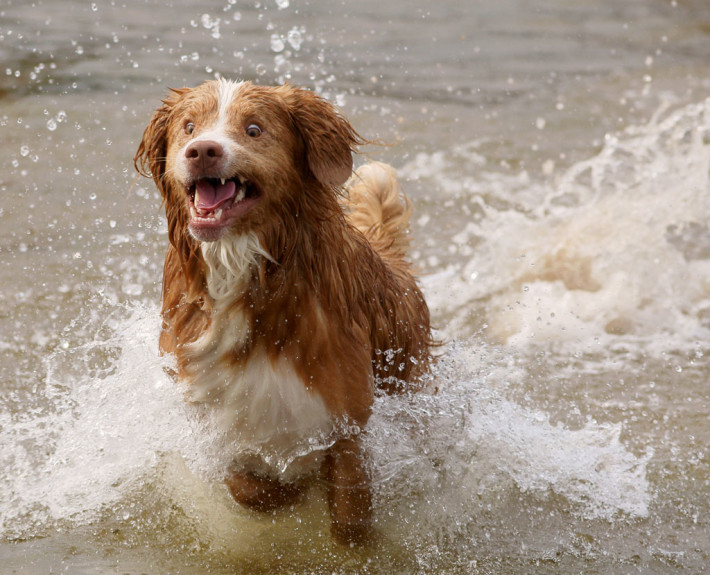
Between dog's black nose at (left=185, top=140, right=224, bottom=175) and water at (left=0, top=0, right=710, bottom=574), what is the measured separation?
1.28 m

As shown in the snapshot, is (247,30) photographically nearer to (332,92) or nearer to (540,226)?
(332,92)

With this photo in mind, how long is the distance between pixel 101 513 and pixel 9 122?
5230 millimetres

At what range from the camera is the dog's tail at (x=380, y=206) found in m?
5.04

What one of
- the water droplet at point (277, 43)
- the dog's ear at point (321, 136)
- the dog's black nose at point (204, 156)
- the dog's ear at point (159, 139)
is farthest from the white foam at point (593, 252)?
the water droplet at point (277, 43)

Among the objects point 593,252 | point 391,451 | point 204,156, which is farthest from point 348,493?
point 593,252

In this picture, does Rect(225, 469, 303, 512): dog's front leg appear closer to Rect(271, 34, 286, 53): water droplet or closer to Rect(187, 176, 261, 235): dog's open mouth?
Rect(187, 176, 261, 235): dog's open mouth

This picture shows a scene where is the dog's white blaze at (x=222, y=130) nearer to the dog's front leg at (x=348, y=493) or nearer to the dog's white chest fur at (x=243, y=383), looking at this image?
the dog's white chest fur at (x=243, y=383)

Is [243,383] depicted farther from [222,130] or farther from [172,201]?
[222,130]

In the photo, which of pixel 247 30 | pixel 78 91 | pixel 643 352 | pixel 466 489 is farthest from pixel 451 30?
pixel 466 489

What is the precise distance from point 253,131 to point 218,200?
296 millimetres

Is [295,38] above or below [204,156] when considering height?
below

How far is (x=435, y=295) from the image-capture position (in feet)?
21.2

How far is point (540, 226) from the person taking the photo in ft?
24.3

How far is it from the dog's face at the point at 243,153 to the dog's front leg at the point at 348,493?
3.73 ft
